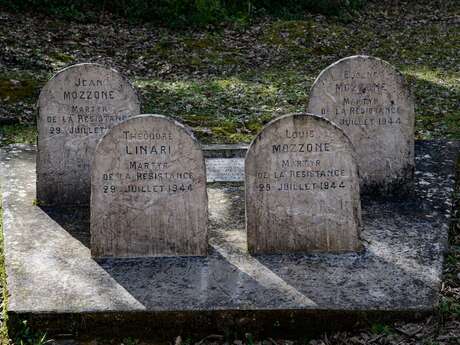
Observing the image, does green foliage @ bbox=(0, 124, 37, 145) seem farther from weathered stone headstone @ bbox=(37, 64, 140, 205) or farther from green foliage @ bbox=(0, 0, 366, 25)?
green foliage @ bbox=(0, 0, 366, 25)

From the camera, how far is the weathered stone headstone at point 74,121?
679 centimetres

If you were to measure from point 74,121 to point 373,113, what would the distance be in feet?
8.53

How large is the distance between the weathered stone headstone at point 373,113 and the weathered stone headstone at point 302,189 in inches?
50.1

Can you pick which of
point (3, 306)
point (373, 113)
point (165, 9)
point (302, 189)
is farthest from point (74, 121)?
point (165, 9)

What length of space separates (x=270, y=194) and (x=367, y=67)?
177 cm

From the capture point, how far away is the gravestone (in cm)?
562

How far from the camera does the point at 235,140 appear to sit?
9172 millimetres

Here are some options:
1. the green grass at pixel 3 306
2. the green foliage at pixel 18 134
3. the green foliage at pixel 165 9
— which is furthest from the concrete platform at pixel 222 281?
the green foliage at pixel 165 9

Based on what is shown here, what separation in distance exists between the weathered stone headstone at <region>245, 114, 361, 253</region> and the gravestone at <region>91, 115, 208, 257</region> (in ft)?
1.32

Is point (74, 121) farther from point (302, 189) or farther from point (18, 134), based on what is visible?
point (18, 134)

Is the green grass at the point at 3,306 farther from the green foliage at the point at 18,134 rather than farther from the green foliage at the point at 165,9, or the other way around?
the green foliage at the point at 165,9

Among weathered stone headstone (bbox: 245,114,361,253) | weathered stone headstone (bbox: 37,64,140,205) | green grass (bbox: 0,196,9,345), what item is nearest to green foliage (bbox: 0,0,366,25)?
weathered stone headstone (bbox: 37,64,140,205)

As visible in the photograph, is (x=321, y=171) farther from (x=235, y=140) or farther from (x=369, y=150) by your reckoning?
(x=235, y=140)

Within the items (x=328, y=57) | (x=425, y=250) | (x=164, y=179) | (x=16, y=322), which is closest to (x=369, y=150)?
(x=425, y=250)
